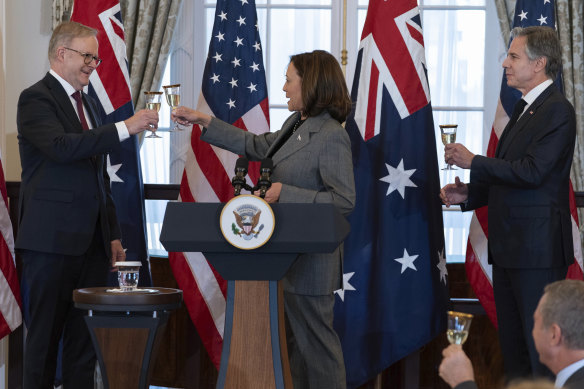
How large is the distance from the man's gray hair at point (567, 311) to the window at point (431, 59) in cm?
356

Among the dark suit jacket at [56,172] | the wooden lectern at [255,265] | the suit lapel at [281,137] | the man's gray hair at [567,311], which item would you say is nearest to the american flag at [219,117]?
the dark suit jacket at [56,172]

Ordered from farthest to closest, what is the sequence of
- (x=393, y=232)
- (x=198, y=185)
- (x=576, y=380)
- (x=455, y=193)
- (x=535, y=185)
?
(x=198, y=185) < (x=393, y=232) < (x=455, y=193) < (x=535, y=185) < (x=576, y=380)

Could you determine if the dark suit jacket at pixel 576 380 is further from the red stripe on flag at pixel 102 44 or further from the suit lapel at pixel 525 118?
the red stripe on flag at pixel 102 44

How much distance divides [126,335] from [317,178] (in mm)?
1002

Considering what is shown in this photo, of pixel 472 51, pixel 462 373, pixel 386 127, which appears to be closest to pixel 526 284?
pixel 386 127

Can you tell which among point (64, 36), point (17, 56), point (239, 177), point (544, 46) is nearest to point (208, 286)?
point (64, 36)

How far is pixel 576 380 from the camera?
1.72 metres

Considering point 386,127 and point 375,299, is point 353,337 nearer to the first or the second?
point 375,299

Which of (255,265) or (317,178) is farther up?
(317,178)

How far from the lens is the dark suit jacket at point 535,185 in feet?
10.2

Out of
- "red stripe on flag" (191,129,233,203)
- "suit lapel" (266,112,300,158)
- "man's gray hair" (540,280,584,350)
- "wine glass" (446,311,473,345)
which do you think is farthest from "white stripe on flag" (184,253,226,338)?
"man's gray hair" (540,280,584,350)

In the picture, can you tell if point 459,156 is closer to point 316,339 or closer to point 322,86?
point 322,86

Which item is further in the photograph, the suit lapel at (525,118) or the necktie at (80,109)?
the necktie at (80,109)

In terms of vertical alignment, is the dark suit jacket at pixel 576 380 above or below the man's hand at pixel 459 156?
below
